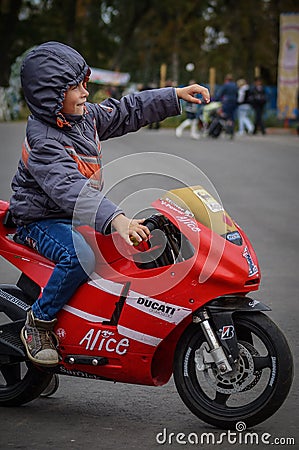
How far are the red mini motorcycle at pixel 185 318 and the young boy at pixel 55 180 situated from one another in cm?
9

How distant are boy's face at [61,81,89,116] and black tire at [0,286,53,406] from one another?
902 mm

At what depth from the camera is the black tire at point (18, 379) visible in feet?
16.0

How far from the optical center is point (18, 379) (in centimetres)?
496

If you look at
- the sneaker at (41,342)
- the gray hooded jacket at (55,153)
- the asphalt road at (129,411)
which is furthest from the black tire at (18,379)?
the gray hooded jacket at (55,153)

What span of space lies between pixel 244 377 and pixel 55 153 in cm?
125

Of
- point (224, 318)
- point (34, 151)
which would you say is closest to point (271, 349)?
point (224, 318)

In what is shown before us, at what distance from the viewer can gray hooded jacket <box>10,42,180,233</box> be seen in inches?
173

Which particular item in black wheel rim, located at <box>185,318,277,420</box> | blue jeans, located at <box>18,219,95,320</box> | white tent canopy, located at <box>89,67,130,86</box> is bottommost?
white tent canopy, located at <box>89,67,130,86</box>

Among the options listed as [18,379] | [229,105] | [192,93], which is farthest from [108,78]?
[18,379]

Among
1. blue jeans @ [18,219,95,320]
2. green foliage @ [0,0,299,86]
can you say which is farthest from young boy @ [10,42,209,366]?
green foliage @ [0,0,299,86]

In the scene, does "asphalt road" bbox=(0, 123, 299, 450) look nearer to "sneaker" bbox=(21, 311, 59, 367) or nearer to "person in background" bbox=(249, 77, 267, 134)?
"sneaker" bbox=(21, 311, 59, 367)

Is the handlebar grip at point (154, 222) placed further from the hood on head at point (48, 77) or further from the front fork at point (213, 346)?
the hood on head at point (48, 77)

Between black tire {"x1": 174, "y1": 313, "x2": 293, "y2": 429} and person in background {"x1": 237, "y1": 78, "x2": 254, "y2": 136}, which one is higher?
black tire {"x1": 174, "y1": 313, "x2": 293, "y2": 429}

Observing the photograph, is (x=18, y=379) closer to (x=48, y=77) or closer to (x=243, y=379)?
(x=243, y=379)
